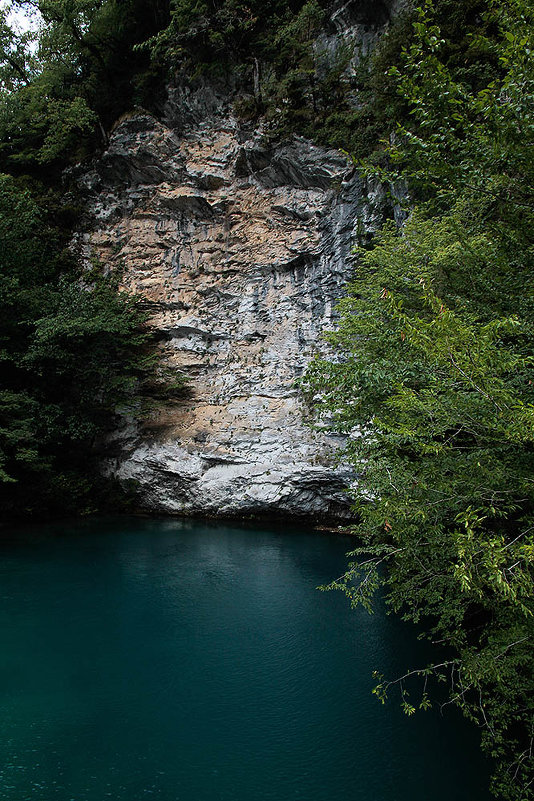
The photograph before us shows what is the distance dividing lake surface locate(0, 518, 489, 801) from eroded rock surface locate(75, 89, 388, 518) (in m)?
4.11

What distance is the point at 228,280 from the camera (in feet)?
56.8

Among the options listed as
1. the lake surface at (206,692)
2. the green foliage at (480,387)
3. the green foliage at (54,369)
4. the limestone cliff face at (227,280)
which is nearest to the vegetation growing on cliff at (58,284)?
the green foliage at (54,369)

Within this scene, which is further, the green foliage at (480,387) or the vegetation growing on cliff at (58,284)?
the vegetation growing on cliff at (58,284)

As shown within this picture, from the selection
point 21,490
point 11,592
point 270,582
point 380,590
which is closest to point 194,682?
point 270,582

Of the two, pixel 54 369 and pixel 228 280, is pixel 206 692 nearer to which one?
pixel 54 369

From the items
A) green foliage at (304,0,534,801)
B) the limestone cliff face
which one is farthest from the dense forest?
the limestone cliff face

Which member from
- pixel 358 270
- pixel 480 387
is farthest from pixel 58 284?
pixel 480 387

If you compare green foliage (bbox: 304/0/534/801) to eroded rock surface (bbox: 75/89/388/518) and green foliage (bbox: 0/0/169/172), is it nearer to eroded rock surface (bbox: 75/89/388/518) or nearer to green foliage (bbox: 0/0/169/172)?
eroded rock surface (bbox: 75/89/388/518)

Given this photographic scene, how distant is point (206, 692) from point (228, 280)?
1411cm

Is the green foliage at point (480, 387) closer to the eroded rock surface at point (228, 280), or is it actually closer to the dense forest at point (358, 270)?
the dense forest at point (358, 270)

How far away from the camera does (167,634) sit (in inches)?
311

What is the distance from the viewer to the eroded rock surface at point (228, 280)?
48.4 ft

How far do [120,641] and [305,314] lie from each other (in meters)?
11.6

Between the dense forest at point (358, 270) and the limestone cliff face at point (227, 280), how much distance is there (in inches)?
36.6
